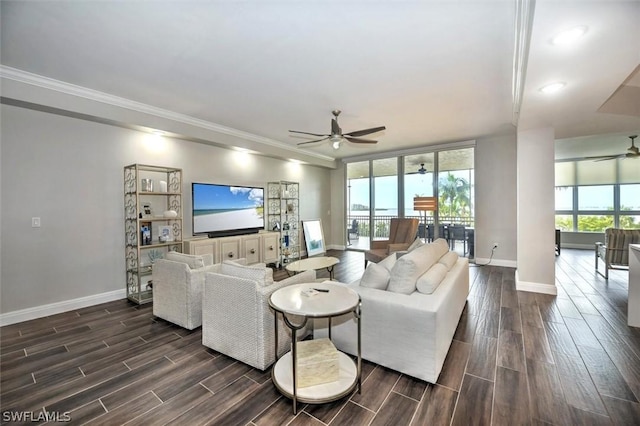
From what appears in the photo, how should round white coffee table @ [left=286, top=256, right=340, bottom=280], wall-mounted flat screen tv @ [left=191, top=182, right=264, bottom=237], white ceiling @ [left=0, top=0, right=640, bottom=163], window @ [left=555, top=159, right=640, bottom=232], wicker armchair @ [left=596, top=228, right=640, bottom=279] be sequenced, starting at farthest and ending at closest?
window @ [left=555, top=159, right=640, bottom=232]
wall-mounted flat screen tv @ [left=191, top=182, right=264, bottom=237]
wicker armchair @ [left=596, top=228, right=640, bottom=279]
round white coffee table @ [left=286, top=256, right=340, bottom=280]
white ceiling @ [left=0, top=0, right=640, bottom=163]

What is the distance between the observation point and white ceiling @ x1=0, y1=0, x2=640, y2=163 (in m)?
1.93

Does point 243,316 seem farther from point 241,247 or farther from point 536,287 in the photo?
point 536,287

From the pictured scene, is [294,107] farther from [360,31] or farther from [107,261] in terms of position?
[107,261]

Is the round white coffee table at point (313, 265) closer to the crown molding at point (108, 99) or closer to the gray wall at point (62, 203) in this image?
the gray wall at point (62, 203)

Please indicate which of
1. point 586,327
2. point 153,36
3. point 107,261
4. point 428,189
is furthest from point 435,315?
point 428,189

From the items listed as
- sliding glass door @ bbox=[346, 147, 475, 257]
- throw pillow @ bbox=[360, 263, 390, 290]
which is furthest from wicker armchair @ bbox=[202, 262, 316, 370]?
sliding glass door @ bbox=[346, 147, 475, 257]

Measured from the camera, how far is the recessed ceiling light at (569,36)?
169 centimetres

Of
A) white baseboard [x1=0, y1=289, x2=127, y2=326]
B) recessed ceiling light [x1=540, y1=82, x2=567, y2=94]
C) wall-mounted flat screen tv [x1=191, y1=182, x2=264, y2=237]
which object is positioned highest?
recessed ceiling light [x1=540, y1=82, x2=567, y2=94]

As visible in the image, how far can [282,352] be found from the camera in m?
2.29

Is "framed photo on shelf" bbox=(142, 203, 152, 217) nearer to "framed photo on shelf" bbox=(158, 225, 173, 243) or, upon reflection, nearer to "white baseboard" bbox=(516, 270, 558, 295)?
"framed photo on shelf" bbox=(158, 225, 173, 243)

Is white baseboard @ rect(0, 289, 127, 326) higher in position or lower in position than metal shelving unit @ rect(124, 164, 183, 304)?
lower

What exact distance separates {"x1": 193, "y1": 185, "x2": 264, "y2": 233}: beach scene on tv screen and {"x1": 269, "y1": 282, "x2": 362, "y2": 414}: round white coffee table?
11.0 ft

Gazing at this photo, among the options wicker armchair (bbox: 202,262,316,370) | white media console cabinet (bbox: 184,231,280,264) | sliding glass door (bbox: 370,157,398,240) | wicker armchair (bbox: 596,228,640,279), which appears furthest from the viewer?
sliding glass door (bbox: 370,157,398,240)

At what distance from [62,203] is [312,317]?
3.73 metres
